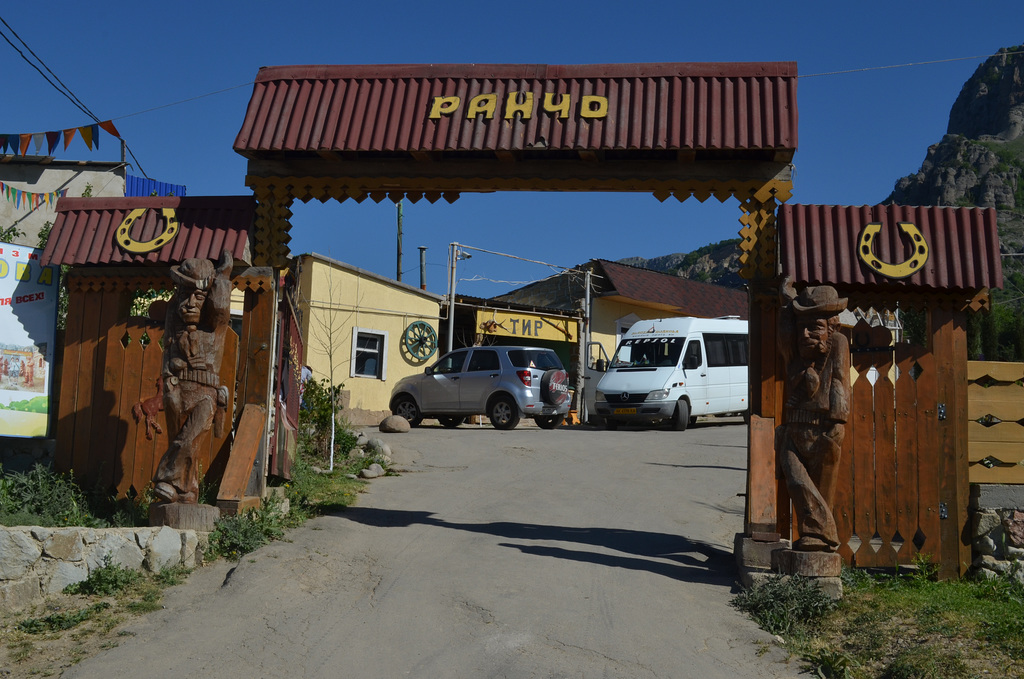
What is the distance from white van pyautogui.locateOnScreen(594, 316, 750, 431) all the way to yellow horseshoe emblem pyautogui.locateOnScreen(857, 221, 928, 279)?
40.9 ft

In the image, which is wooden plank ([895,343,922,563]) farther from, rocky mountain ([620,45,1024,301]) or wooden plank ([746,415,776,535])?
rocky mountain ([620,45,1024,301])

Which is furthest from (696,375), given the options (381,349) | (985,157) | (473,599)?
(985,157)

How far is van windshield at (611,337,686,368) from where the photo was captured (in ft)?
67.2

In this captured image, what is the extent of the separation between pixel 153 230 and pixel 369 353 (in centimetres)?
1450

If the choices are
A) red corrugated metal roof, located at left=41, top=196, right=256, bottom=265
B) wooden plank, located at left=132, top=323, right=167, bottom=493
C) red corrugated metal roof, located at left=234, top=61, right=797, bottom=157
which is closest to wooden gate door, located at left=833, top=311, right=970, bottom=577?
red corrugated metal roof, located at left=234, top=61, right=797, bottom=157

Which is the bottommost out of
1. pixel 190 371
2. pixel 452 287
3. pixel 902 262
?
pixel 190 371

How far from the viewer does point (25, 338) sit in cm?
865

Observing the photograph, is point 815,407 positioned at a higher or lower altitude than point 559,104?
lower

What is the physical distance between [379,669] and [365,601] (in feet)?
3.86

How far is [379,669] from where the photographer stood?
16.3 feet

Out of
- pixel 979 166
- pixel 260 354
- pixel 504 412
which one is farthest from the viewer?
pixel 979 166

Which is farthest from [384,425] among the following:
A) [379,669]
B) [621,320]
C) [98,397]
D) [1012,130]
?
[1012,130]

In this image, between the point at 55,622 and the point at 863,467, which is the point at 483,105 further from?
the point at 55,622

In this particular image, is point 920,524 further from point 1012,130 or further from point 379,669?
point 1012,130
